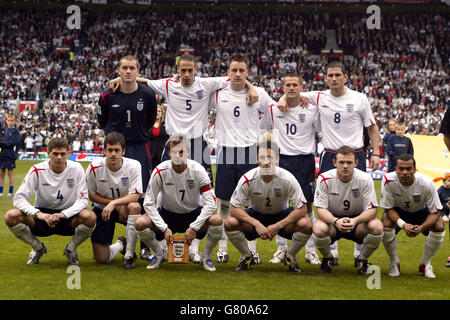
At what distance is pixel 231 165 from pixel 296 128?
951mm

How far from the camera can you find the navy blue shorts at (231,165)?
7.57 m

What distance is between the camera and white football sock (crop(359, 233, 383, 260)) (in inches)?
256

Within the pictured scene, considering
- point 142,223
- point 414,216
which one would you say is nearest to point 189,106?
point 142,223

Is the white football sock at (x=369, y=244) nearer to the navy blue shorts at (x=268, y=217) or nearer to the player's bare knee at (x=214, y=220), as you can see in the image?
the navy blue shorts at (x=268, y=217)

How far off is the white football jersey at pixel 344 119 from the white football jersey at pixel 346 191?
2.98ft

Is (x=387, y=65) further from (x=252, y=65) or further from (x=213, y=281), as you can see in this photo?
(x=213, y=281)

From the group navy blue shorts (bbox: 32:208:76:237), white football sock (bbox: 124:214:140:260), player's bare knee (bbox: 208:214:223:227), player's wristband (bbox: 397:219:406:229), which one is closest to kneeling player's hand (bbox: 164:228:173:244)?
player's bare knee (bbox: 208:214:223:227)

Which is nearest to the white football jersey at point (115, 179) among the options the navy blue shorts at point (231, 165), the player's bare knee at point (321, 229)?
the navy blue shorts at point (231, 165)

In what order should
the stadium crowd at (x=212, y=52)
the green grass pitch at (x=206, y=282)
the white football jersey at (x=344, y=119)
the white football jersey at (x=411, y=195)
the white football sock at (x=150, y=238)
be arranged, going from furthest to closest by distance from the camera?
the stadium crowd at (x=212, y=52)
the white football jersey at (x=344, y=119)
the white football sock at (x=150, y=238)
the white football jersey at (x=411, y=195)
the green grass pitch at (x=206, y=282)

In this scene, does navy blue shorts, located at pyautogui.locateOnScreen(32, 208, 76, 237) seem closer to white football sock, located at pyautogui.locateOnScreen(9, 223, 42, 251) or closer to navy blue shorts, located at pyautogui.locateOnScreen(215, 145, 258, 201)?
white football sock, located at pyautogui.locateOnScreen(9, 223, 42, 251)

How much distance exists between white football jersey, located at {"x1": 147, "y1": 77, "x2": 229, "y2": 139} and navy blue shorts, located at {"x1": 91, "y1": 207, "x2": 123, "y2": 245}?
4.09 feet

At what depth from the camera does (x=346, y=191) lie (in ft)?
22.0

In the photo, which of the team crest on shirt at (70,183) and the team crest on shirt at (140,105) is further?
the team crest on shirt at (140,105)

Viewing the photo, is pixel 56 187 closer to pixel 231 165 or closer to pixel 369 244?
pixel 231 165
